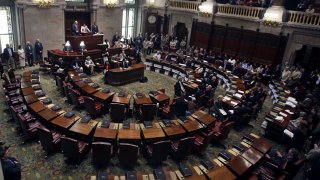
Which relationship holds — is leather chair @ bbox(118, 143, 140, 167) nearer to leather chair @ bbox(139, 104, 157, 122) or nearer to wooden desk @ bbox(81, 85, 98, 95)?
leather chair @ bbox(139, 104, 157, 122)

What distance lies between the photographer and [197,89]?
14.6 m

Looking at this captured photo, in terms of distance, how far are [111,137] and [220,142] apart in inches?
192

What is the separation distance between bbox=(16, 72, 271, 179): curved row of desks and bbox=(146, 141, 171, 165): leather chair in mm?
406

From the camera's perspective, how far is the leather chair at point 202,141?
31.5 feet

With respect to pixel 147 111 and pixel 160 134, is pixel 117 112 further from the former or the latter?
pixel 160 134

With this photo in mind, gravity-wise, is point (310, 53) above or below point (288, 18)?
below

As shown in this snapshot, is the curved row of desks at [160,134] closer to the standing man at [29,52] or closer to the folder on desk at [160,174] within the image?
the folder on desk at [160,174]

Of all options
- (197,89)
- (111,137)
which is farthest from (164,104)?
(111,137)

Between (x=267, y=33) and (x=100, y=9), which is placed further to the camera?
(x=100, y=9)

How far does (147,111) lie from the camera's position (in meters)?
11.8

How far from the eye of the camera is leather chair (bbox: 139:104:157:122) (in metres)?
11.7

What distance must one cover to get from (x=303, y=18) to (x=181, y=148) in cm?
1382

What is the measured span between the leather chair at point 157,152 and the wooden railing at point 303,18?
13.9 m

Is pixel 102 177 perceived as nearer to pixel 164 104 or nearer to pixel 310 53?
pixel 164 104
